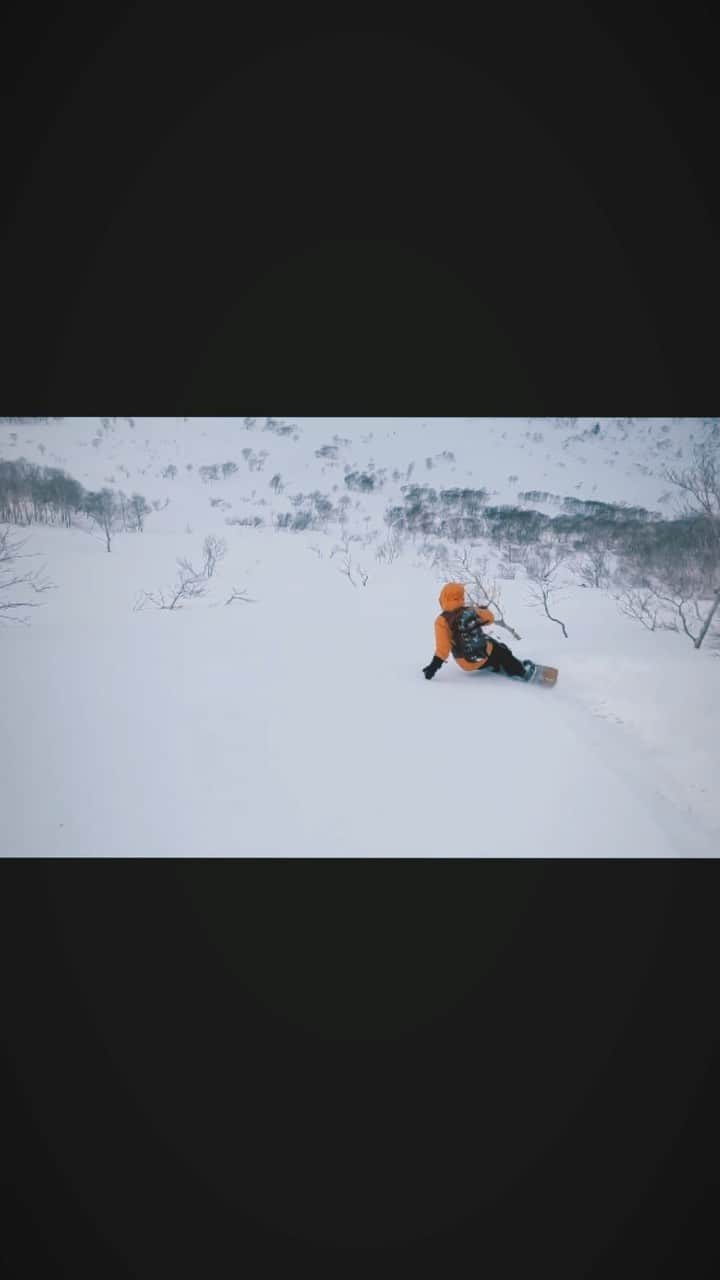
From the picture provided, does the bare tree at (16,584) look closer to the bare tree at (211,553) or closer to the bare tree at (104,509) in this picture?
the bare tree at (211,553)

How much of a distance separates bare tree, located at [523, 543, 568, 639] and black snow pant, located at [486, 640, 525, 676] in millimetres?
1281

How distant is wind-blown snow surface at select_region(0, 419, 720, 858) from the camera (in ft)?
6.98

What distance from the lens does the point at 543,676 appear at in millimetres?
3371

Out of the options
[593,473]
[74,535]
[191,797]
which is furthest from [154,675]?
[593,473]

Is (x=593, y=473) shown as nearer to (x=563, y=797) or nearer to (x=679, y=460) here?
(x=679, y=460)

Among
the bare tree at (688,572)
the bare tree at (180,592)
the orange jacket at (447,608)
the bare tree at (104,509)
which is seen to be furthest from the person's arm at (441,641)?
the bare tree at (104,509)

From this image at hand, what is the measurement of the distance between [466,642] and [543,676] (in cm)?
60

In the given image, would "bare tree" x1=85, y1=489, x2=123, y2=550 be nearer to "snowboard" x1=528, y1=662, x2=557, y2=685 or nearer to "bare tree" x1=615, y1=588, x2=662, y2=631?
"snowboard" x1=528, y1=662, x2=557, y2=685

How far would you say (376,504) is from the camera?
47.4 feet

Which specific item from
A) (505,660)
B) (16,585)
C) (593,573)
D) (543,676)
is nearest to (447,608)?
(505,660)

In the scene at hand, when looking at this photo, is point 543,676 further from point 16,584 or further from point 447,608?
point 16,584

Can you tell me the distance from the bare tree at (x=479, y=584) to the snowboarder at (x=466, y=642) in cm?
46

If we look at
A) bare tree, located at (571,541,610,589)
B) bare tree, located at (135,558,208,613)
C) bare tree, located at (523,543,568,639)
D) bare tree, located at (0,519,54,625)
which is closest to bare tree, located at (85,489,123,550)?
bare tree, located at (0,519,54,625)

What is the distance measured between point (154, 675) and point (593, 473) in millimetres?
19362
